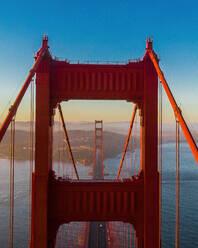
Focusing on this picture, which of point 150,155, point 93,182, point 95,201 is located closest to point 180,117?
point 150,155

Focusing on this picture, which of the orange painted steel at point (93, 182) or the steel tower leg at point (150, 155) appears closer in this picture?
the orange painted steel at point (93, 182)

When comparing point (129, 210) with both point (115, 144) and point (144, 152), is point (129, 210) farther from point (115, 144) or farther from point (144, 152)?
point (115, 144)

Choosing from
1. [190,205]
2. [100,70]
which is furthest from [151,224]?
[190,205]

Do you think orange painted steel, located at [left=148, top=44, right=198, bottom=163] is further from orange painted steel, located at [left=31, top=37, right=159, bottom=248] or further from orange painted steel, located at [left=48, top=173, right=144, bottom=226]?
orange painted steel, located at [left=48, top=173, right=144, bottom=226]

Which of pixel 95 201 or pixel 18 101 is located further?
pixel 95 201

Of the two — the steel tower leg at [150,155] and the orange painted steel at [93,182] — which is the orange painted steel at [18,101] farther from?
the steel tower leg at [150,155]

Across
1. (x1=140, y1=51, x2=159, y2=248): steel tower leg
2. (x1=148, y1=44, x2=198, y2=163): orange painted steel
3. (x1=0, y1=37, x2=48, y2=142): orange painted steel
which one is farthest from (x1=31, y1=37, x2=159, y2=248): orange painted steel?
(x1=148, y1=44, x2=198, y2=163): orange painted steel

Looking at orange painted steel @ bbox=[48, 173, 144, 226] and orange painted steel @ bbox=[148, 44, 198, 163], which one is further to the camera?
orange painted steel @ bbox=[48, 173, 144, 226]

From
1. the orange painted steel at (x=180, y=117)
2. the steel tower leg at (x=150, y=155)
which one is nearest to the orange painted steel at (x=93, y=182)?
the steel tower leg at (x=150, y=155)

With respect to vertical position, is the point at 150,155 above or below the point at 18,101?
below

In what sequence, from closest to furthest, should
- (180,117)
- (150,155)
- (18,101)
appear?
(18,101) → (180,117) → (150,155)

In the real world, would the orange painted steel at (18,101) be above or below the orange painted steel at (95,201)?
above

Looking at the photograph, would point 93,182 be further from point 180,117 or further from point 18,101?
point 18,101
